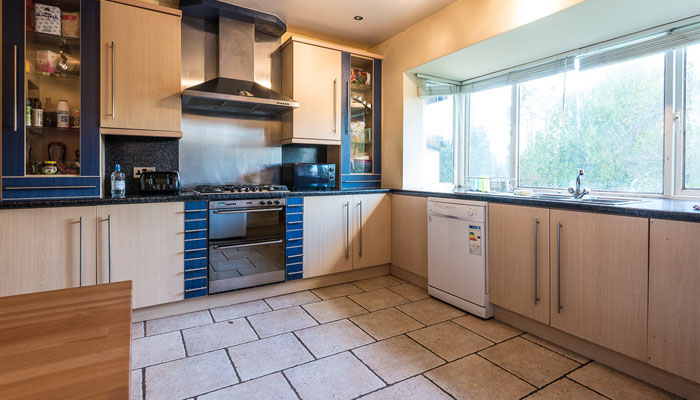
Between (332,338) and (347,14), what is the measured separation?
272 cm

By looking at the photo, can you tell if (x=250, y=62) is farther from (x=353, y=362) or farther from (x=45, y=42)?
(x=353, y=362)

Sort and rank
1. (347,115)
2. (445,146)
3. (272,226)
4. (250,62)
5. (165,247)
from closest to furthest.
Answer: (165,247), (272,226), (250,62), (347,115), (445,146)

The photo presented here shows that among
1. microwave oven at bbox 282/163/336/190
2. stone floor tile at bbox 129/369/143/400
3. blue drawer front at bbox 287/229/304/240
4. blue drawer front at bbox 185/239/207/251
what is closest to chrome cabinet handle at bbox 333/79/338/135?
microwave oven at bbox 282/163/336/190

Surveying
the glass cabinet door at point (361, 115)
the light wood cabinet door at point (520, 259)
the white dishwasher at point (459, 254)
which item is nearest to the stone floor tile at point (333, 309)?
the white dishwasher at point (459, 254)

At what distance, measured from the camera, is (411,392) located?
170 cm

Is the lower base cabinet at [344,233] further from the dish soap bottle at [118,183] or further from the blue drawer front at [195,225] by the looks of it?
the dish soap bottle at [118,183]

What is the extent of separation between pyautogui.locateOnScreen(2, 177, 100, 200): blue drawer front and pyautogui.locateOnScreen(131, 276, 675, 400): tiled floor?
1.01 meters

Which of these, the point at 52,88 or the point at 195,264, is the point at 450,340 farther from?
the point at 52,88

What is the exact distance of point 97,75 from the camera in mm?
2443

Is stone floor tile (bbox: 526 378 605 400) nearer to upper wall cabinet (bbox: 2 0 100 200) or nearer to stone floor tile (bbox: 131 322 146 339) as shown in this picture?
stone floor tile (bbox: 131 322 146 339)

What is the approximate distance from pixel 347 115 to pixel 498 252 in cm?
197

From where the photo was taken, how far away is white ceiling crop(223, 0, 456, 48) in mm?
2949

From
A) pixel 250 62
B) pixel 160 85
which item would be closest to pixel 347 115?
pixel 250 62

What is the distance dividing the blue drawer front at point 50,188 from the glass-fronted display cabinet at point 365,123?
217 cm
